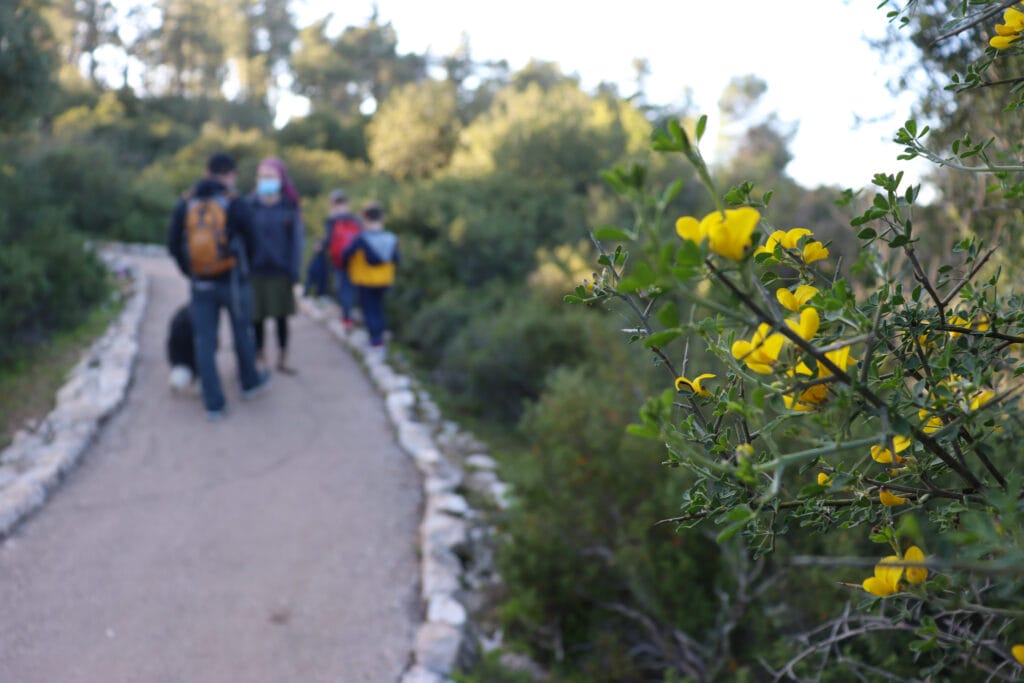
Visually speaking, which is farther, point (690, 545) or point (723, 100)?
point (723, 100)

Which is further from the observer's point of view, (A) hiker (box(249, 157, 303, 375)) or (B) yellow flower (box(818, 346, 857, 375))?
(A) hiker (box(249, 157, 303, 375))

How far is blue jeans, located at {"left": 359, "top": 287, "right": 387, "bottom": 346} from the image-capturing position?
324 inches

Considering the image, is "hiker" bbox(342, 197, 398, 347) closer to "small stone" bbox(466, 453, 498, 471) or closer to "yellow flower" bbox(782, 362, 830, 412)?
"small stone" bbox(466, 453, 498, 471)

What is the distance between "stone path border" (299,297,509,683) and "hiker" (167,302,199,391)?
164 centimetres

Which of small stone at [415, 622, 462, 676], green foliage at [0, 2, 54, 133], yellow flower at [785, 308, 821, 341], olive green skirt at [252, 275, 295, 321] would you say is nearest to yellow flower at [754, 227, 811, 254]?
yellow flower at [785, 308, 821, 341]

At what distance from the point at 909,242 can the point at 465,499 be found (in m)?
4.49

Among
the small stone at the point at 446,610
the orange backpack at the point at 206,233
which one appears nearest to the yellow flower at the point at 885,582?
the small stone at the point at 446,610

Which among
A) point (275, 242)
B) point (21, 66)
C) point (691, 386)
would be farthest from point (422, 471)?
point (21, 66)

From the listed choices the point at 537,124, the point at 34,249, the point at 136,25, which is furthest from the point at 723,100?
the point at 34,249

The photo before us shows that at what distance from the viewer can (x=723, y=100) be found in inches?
1779

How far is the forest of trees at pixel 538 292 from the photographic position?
3.47 metres

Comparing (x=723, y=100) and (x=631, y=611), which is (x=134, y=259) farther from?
(x=723, y=100)

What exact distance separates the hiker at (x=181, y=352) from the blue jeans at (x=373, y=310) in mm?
2167

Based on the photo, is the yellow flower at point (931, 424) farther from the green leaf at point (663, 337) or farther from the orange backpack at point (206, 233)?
the orange backpack at point (206, 233)
